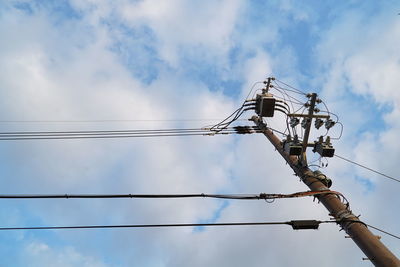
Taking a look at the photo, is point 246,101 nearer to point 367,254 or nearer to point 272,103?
point 272,103

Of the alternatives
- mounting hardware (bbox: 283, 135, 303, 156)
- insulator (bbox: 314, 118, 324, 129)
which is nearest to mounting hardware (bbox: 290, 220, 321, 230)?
mounting hardware (bbox: 283, 135, 303, 156)

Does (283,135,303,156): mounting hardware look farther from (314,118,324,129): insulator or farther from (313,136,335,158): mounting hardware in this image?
(314,118,324,129): insulator

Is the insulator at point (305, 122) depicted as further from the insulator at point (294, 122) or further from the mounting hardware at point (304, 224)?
the mounting hardware at point (304, 224)

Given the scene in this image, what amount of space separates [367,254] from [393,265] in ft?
1.53

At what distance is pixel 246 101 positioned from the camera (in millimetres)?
11250

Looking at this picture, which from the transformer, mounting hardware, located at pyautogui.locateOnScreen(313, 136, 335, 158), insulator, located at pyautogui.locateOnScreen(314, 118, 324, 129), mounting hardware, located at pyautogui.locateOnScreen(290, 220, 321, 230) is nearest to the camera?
mounting hardware, located at pyautogui.locateOnScreen(290, 220, 321, 230)

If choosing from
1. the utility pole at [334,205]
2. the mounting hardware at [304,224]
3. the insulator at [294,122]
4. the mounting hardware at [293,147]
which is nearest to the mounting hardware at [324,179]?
the utility pole at [334,205]

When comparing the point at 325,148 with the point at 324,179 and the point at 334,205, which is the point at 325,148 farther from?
the point at 334,205

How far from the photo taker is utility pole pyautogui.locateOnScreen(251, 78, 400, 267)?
471 centimetres

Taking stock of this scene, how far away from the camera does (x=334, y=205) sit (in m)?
6.14

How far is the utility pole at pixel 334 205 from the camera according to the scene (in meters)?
4.71

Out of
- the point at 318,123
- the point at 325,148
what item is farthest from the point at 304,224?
the point at 318,123

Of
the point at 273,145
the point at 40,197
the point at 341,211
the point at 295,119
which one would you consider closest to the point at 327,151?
the point at 295,119

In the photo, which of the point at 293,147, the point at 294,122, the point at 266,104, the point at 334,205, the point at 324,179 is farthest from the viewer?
the point at 266,104
